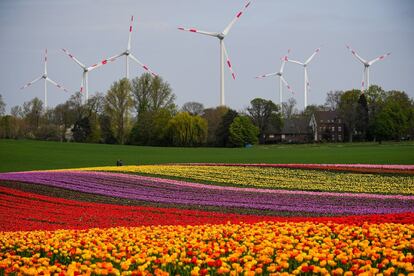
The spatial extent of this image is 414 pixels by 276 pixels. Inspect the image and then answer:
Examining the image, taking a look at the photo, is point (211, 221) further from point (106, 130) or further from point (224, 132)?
point (106, 130)

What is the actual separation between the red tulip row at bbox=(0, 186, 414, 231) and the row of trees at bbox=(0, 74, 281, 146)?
78812 mm

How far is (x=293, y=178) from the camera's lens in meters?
33.2

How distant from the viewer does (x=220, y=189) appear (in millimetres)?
27797

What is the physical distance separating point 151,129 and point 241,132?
1718 centimetres

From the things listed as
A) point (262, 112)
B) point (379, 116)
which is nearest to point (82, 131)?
point (262, 112)

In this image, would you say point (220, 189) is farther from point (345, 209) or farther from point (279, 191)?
point (345, 209)

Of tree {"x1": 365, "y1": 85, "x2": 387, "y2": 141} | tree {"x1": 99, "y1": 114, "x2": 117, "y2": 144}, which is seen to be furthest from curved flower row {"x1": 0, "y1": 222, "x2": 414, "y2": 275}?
tree {"x1": 365, "y1": 85, "x2": 387, "y2": 141}

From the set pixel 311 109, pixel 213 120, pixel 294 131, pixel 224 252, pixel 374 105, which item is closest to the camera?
pixel 224 252

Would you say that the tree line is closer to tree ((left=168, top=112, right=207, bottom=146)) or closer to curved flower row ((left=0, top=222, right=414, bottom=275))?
tree ((left=168, top=112, right=207, bottom=146))

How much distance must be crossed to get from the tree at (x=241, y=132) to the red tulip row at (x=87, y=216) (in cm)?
8396

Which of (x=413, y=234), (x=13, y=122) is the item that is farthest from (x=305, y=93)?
(x=413, y=234)

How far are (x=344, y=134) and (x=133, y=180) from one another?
115 meters

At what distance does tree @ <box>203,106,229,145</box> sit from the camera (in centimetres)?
11180

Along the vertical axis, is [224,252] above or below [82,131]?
below
